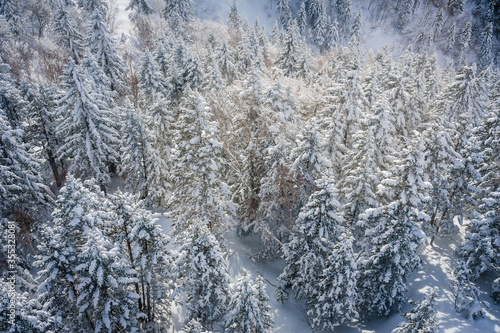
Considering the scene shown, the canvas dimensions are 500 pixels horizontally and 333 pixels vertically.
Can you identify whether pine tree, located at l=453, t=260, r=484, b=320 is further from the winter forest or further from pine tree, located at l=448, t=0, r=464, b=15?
pine tree, located at l=448, t=0, r=464, b=15

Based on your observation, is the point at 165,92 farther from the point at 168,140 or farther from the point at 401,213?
the point at 401,213

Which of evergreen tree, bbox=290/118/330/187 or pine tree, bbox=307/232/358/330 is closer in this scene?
pine tree, bbox=307/232/358/330

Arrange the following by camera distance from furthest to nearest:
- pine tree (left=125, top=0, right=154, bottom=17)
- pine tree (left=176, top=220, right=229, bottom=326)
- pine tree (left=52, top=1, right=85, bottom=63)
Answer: pine tree (left=125, top=0, right=154, bottom=17)
pine tree (left=52, top=1, right=85, bottom=63)
pine tree (left=176, top=220, right=229, bottom=326)

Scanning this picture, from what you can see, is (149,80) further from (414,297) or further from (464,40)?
Result: (464,40)

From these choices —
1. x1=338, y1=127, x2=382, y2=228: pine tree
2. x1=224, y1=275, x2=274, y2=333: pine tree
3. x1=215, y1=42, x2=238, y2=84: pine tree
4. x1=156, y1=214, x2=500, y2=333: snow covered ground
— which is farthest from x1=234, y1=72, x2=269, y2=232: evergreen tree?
x1=215, y1=42, x2=238, y2=84: pine tree

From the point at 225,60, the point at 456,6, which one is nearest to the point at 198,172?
the point at 225,60

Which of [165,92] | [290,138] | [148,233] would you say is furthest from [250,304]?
[165,92]
